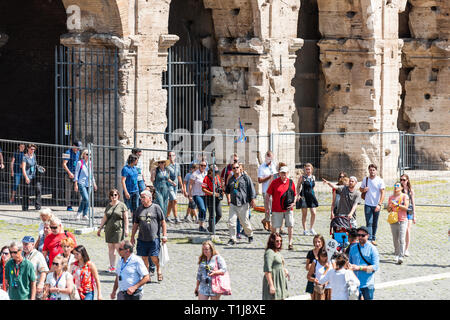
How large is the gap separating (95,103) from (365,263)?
8.87 m

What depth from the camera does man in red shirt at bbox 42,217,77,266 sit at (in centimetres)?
1262

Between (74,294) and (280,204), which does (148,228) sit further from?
(280,204)

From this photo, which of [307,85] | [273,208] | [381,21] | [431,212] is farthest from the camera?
[307,85]

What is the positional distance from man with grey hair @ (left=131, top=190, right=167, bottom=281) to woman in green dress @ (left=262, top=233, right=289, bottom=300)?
268 cm

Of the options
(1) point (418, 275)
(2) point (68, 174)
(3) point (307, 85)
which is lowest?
(1) point (418, 275)

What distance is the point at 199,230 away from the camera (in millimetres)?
17953

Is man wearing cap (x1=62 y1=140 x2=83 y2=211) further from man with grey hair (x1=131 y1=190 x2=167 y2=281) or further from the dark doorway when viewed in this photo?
the dark doorway

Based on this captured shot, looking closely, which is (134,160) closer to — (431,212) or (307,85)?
(431,212)

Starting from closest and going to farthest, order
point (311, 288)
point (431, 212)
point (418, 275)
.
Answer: point (311, 288) < point (418, 275) < point (431, 212)

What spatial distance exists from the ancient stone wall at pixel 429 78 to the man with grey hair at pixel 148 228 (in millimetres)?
14721

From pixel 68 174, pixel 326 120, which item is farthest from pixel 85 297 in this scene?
pixel 326 120

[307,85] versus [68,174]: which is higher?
[307,85]

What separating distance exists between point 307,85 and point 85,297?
16.0 meters

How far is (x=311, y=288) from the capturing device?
12.4 meters
